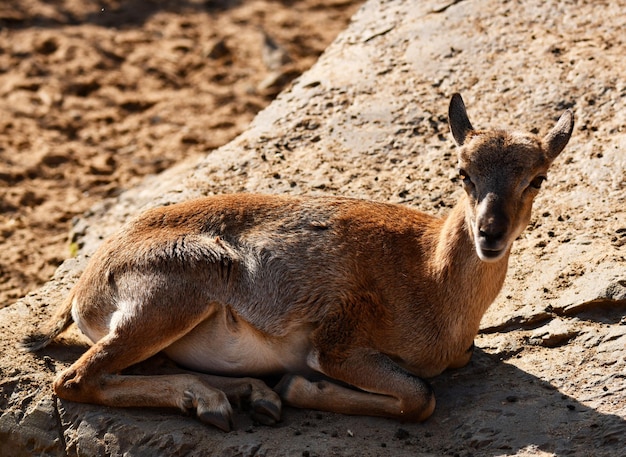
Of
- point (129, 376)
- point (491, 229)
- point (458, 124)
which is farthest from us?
point (458, 124)

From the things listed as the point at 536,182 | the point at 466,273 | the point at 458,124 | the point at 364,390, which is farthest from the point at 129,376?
the point at 536,182

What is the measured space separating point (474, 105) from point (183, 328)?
3812mm

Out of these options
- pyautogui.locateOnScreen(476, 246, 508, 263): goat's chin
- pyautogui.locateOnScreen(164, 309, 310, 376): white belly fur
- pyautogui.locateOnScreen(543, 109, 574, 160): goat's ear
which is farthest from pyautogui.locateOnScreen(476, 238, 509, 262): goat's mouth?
pyautogui.locateOnScreen(164, 309, 310, 376): white belly fur

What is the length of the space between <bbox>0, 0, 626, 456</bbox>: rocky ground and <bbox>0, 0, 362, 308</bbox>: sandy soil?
0.04 metres

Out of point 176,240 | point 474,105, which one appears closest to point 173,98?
point 474,105

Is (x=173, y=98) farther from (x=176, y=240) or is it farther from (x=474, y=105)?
(x=176, y=240)

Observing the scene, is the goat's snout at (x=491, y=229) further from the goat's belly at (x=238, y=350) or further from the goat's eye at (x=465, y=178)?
the goat's belly at (x=238, y=350)

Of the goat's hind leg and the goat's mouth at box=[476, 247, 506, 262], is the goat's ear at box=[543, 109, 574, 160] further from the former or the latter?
the goat's hind leg

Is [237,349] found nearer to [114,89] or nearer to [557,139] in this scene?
[557,139]

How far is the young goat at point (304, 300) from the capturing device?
636 cm

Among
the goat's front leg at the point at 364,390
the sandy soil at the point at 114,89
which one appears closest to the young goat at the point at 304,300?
the goat's front leg at the point at 364,390

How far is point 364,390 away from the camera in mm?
6406

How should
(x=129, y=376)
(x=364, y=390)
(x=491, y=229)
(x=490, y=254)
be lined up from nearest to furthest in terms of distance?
(x=491, y=229) < (x=490, y=254) < (x=364, y=390) < (x=129, y=376)

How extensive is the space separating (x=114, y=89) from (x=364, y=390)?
7.78 m
